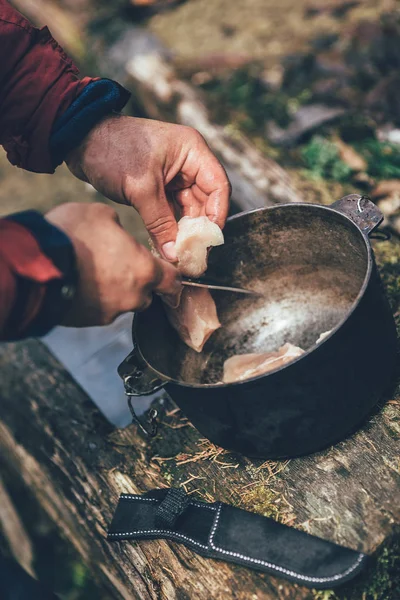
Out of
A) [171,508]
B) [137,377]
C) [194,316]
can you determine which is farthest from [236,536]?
[194,316]

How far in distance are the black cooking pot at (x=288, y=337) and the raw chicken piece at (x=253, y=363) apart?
0.22m

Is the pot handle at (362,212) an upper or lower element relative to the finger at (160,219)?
lower

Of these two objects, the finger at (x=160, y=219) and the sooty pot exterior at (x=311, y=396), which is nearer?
the sooty pot exterior at (x=311, y=396)

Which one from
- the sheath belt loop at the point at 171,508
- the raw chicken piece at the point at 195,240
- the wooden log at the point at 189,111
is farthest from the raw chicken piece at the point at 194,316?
the wooden log at the point at 189,111

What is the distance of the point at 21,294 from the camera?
183 cm

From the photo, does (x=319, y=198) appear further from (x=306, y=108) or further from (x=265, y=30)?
(x=265, y=30)

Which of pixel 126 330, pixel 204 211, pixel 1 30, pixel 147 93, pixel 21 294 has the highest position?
pixel 1 30

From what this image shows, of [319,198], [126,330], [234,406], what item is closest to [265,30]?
[319,198]

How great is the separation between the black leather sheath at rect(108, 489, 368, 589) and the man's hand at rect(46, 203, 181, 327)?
0.99 m

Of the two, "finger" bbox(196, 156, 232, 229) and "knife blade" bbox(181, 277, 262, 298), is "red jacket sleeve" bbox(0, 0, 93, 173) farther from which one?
"knife blade" bbox(181, 277, 262, 298)

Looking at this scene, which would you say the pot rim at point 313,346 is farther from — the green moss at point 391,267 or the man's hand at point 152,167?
the green moss at point 391,267

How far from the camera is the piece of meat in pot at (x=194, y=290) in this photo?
8.51 feet

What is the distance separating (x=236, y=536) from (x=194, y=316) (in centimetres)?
107

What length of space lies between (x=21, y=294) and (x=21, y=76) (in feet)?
4.49
